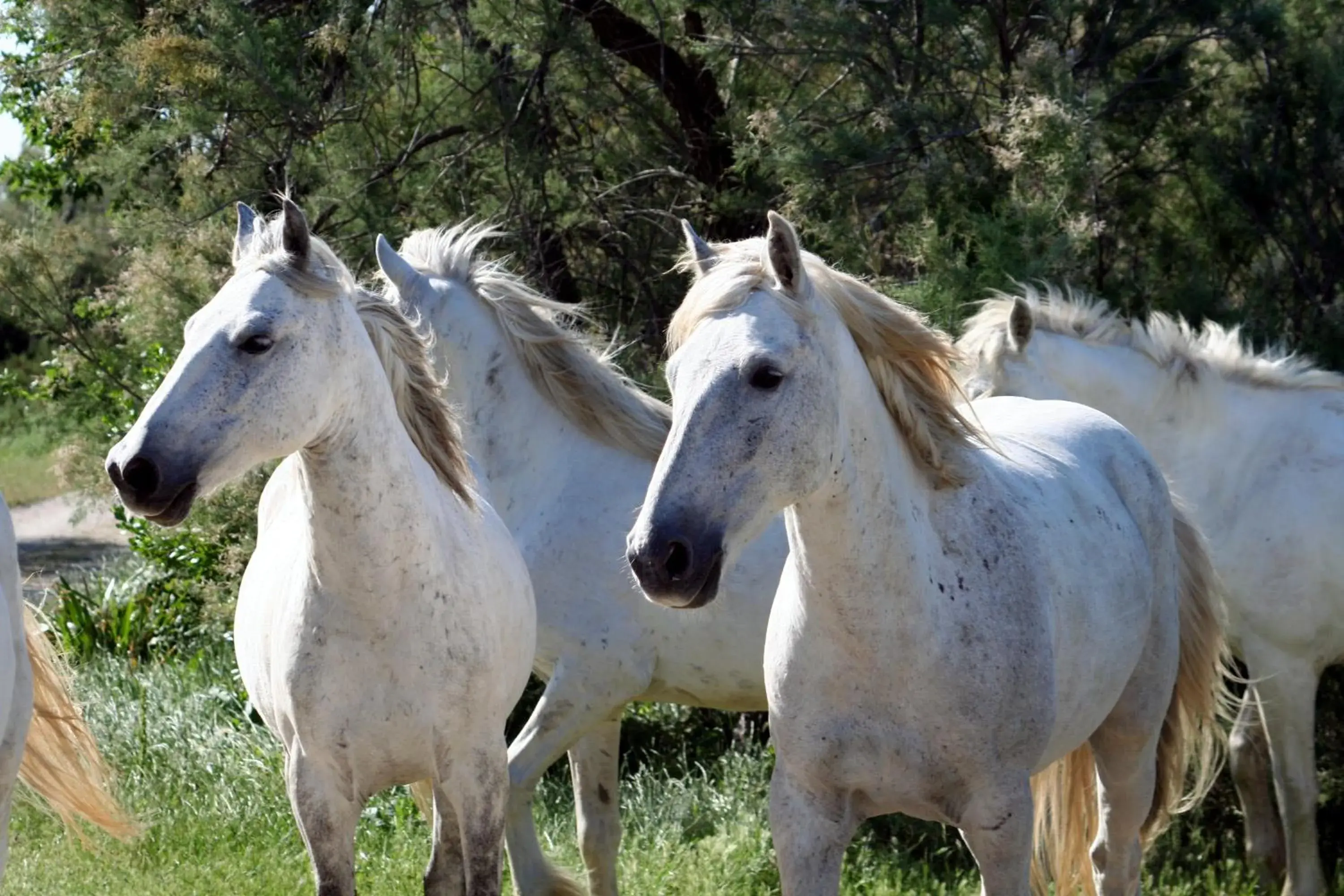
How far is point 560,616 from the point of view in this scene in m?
4.52

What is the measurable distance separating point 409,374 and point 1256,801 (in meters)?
3.63

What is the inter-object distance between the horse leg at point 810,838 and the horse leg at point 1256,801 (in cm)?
302

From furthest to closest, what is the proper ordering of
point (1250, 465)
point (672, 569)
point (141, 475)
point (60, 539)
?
1. point (60, 539)
2. point (1250, 465)
3. point (141, 475)
4. point (672, 569)

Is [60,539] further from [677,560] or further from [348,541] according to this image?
[677,560]

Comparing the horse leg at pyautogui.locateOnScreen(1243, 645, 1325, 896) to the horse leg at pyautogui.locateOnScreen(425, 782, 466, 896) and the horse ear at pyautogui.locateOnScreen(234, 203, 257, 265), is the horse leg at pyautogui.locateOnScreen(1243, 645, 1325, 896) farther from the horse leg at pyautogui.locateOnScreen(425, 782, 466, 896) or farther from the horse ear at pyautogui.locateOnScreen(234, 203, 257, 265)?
the horse ear at pyautogui.locateOnScreen(234, 203, 257, 265)

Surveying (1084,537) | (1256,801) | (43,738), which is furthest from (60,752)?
(1256,801)

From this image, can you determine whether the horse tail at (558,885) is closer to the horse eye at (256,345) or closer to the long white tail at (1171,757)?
the long white tail at (1171,757)

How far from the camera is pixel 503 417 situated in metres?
4.78

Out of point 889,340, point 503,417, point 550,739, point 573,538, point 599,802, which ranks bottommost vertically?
point 599,802

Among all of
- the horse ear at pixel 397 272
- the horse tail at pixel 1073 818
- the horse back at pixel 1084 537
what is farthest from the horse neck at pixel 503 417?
the horse tail at pixel 1073 818

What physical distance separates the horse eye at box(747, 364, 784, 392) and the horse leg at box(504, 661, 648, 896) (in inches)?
79.4

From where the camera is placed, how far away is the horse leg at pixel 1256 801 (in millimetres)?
5473

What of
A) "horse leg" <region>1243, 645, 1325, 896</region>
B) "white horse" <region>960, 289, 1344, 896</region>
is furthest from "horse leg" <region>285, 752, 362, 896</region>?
"horse leg" <region>1243, 645, 1325, 896</region>

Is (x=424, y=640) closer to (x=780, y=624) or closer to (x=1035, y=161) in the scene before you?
(x=780, y=624)
